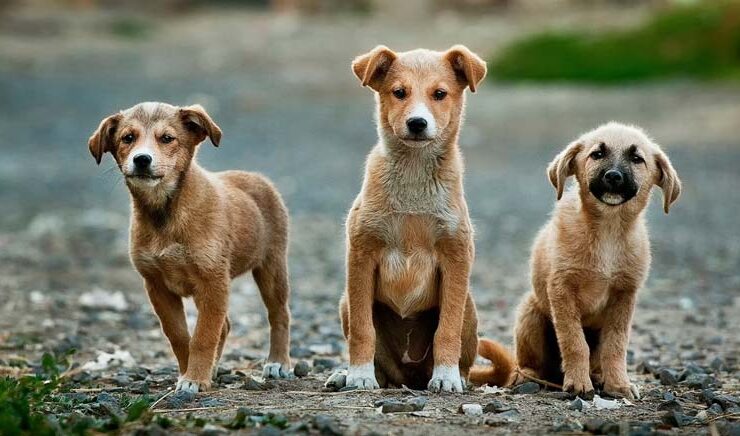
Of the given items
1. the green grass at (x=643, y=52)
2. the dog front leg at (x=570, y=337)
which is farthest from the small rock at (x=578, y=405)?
the green grass at (x=643, y=52)

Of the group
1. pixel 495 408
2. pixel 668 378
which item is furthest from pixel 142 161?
pixel 668 378

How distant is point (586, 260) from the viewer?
6984mm

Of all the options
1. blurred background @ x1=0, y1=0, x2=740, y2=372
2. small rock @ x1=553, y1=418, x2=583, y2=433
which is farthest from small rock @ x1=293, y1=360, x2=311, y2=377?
small rock @ x1=553, y1=418, x2=583, y2=433

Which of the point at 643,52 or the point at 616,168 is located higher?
the point at 643,52

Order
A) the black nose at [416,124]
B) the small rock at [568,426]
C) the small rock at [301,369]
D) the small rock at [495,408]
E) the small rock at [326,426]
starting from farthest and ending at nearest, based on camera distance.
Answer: the small rock at [301,369] < the black nose at [416,124] < the small rock at [495,408] < the small rock at [568,426] < the small rock at [326,426]

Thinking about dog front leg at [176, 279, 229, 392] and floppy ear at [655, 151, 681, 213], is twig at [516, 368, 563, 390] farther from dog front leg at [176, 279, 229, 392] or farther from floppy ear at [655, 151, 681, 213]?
dog front leg at [176, 279, 229, 392]

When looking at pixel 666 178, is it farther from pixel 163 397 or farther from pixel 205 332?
pixel 163 397

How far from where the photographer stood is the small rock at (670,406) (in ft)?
21.2

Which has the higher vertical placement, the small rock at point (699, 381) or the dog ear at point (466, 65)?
the dog ear at point (466, 65)

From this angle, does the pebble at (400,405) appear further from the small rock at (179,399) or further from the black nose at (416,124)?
the black nose at (416,124)

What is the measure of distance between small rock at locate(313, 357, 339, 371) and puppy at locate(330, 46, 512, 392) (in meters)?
1.06

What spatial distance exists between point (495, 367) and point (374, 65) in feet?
6.60

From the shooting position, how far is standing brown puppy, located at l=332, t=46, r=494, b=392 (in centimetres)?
680

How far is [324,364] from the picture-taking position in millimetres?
8156
